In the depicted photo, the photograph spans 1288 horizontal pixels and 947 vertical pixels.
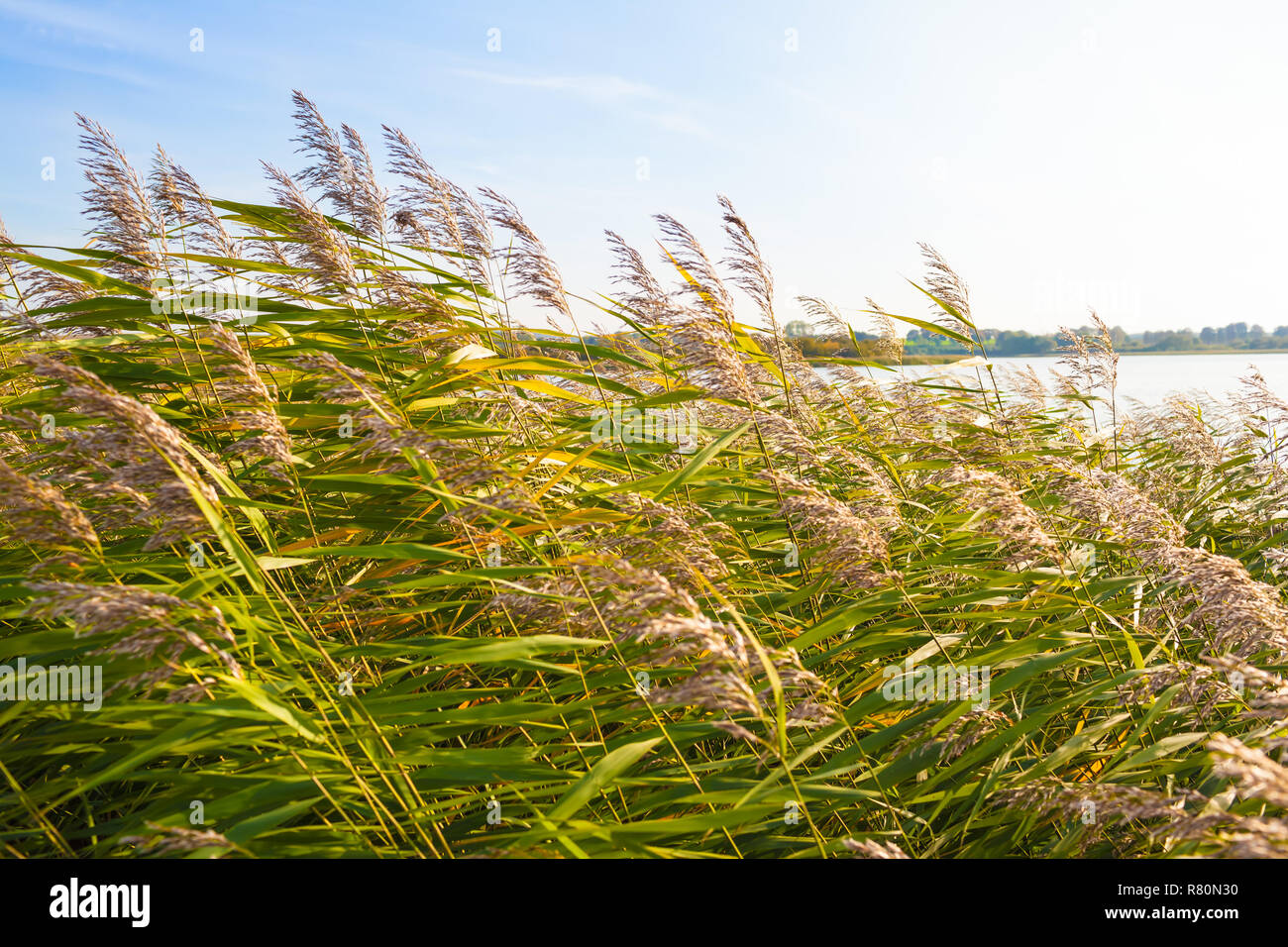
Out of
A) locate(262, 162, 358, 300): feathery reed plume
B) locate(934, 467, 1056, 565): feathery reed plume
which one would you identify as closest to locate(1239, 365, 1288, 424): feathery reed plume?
locate(934, 467, 1056, 565): feathery reed plume

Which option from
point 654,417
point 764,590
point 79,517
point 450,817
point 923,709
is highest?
point 654,417

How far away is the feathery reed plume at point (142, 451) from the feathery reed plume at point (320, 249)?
1.26m

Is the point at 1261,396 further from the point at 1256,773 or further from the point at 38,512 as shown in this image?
the point at 38,512

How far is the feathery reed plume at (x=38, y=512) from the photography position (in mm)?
1610

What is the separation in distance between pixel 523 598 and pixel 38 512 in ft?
3.76

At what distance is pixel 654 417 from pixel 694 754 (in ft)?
4.62

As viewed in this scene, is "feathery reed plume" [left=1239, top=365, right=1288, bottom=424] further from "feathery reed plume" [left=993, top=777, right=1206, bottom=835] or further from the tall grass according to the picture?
"feathery reed plume" [left=993, top=777, right=1206, bottom=835]

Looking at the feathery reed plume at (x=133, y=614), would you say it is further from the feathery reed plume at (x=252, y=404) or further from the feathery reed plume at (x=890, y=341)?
the feathery reed plume at (x=890, y=341)

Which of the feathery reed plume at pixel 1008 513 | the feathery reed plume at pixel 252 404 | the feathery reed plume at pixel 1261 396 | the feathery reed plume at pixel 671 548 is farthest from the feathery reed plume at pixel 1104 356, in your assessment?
the feathery reed plume at pixel 252 404

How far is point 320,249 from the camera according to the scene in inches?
113

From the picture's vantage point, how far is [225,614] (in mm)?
2020

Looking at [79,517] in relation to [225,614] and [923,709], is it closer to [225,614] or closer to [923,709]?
[225,614]

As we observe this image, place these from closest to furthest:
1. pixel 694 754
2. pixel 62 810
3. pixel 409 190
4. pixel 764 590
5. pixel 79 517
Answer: pixel 79 517 < pixel 62 810 < pixel 694 754 < pixel 764 590 < pixel 409 190
